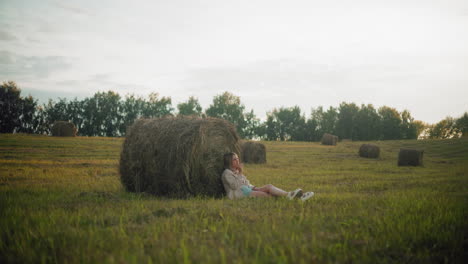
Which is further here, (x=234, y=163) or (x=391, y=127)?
(x=391, y=127)

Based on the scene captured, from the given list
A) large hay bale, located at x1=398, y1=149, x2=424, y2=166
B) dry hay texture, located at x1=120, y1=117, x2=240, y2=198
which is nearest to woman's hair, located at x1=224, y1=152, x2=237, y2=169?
dry hay texture, located at x1=120, y1=117, x2=240, y2=198

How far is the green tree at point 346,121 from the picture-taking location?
242 ft

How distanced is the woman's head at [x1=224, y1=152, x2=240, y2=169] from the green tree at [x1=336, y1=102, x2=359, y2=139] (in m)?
71.5

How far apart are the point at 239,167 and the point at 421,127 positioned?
108 metres

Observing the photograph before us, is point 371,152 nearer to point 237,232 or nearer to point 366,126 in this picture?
point 237,232

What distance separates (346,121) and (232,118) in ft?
96.9

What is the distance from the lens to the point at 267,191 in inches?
268

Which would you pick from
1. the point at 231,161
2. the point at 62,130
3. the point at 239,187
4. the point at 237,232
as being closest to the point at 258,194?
the point at 239,187

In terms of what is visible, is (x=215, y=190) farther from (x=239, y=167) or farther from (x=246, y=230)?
(x=246, y=230)

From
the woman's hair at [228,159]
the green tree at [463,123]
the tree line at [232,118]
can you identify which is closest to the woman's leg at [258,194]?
the woman's hair at [228,159]

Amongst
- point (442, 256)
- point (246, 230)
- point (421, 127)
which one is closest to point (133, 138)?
point (246, 230)

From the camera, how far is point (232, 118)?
81375 mm

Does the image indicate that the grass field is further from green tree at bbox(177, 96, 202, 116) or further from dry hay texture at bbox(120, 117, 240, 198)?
green tree at bbox(177, 96, 202, 116)

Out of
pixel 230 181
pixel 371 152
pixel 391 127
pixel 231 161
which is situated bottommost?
pixel 230 181
